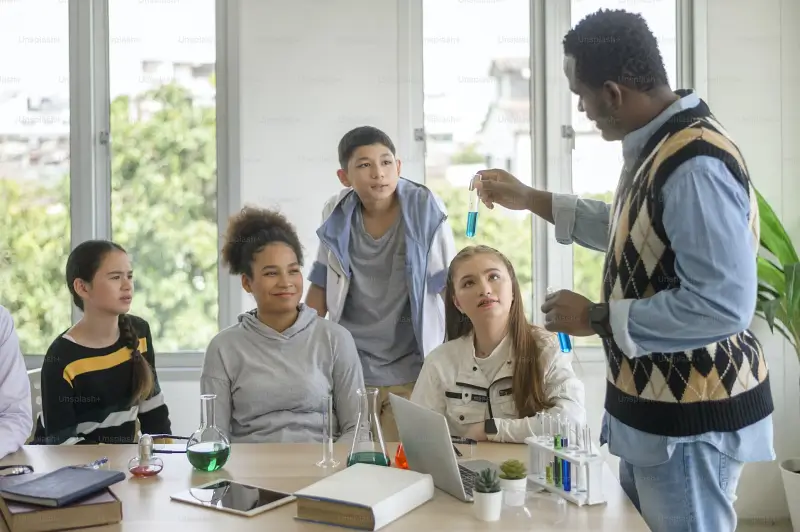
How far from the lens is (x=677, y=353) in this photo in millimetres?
1594

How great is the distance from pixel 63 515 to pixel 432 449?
0.72m

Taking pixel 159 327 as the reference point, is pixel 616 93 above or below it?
above

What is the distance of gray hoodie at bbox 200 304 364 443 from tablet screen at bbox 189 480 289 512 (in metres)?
0.64

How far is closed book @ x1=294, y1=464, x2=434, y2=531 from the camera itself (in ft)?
5.17

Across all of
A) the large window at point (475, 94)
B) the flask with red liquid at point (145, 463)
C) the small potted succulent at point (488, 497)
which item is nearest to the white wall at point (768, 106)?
the large window at point (475, 94)

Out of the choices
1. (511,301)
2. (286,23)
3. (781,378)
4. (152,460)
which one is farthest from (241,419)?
(781,378)

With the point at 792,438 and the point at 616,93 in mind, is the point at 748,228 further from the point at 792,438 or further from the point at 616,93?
the point at 792,438

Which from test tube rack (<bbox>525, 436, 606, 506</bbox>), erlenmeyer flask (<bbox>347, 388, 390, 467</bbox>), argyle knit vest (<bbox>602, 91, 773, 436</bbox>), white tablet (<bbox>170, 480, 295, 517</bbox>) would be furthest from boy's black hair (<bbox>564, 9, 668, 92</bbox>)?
white tablet (<bbox>170, 480, 295, 517</bbox>)

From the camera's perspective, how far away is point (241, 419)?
2.53m

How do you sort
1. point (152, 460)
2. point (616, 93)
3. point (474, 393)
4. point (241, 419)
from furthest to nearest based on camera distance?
point (241, 419) → point (474, 393) → point (152, 460) → point (616, 93)

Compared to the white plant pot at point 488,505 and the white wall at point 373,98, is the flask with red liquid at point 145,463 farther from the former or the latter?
the white wall at point 373,98

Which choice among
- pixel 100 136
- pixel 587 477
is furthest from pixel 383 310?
Answer: pixel 100 136

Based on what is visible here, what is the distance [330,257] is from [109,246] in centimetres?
78

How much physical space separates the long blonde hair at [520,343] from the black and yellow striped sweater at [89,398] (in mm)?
1097
